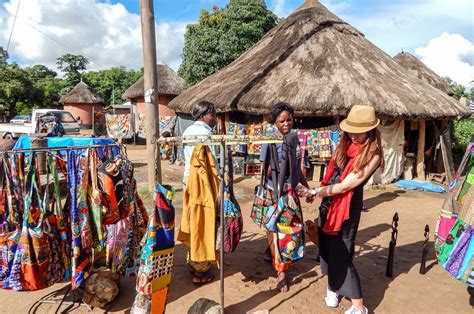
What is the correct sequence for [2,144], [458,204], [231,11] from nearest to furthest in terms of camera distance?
1. [458,204]
2. [2,144]
3. [231,11]

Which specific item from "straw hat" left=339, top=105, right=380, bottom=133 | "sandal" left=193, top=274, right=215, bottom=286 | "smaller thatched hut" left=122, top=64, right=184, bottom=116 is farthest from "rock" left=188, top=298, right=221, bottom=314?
"smaller thatched hut" left=122, top=64, right=184, bottom=116

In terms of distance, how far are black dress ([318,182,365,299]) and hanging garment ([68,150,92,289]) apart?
196 cm

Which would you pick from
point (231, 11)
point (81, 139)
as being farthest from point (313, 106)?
point (231, 11)

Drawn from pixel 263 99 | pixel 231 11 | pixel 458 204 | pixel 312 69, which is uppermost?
pixel 231 11

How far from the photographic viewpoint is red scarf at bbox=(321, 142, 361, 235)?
2.65m

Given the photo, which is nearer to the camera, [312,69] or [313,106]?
[313,106]

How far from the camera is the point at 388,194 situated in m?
7.94

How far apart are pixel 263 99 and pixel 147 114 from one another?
11.3ft

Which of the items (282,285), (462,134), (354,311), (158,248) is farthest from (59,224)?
(462,134)

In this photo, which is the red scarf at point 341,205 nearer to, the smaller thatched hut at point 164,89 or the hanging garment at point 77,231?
the hanging garment at point 77,231

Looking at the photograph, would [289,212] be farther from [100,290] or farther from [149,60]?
[149,60]

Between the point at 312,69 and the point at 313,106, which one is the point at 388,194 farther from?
the point at 312,69

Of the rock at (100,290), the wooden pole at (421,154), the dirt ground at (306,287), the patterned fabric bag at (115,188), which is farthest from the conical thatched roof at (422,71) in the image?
the rock at (100,290)

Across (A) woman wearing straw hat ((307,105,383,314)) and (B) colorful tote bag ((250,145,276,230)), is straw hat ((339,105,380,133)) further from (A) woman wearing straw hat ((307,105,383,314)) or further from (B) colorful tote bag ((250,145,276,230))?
(B) colorful tote bag ((250,145,276,230))
